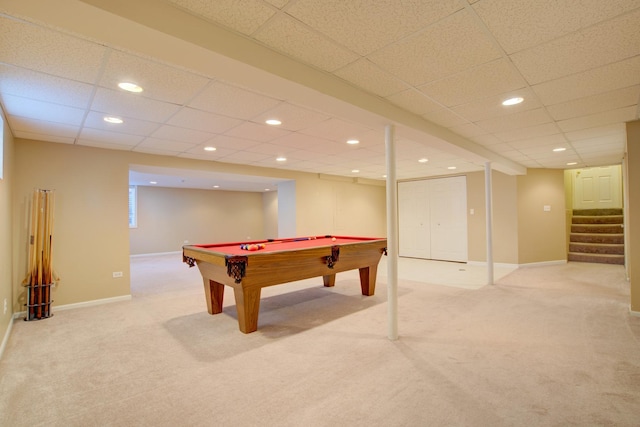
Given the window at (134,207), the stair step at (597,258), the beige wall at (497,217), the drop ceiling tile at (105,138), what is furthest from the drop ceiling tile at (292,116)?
the window at (134,207)

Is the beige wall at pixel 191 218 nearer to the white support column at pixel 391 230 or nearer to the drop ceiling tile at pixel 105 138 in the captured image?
the drop ceiling tile at pixel 105 138

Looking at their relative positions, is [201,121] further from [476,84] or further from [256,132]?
[476,84]

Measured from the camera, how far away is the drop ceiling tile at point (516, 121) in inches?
131

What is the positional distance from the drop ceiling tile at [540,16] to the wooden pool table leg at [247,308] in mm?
2938

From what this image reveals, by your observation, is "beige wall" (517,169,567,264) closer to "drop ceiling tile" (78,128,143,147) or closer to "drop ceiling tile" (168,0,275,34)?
"drop ceiling tile" (168,0,275,34)

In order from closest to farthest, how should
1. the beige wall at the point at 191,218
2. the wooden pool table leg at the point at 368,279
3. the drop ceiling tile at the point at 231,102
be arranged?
the drop ceiling tile at the point at 231,102
the wooden pool table leg at the point at 368,279
the beige wall at the point at 191,218

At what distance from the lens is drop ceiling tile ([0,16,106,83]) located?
176 cm

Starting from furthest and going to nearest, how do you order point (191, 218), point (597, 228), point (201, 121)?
point (191, 218), point (597, 228), point (201, 121)

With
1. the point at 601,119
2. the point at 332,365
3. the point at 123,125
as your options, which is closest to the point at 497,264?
the point at 601,119

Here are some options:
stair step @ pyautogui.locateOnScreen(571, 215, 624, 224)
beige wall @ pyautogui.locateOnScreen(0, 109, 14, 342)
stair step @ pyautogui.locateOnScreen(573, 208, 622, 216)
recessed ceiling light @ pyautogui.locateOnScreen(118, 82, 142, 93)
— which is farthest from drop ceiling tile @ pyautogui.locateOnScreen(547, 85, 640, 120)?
stair step @ pyautogui.locateOnScreen(573, 208, 622, 216)

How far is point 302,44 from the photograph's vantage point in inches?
77.5

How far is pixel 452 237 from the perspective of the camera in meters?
8.18

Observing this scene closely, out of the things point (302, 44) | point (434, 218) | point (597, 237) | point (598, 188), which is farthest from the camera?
point (598, 188)

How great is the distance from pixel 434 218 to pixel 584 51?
6.77 meters
